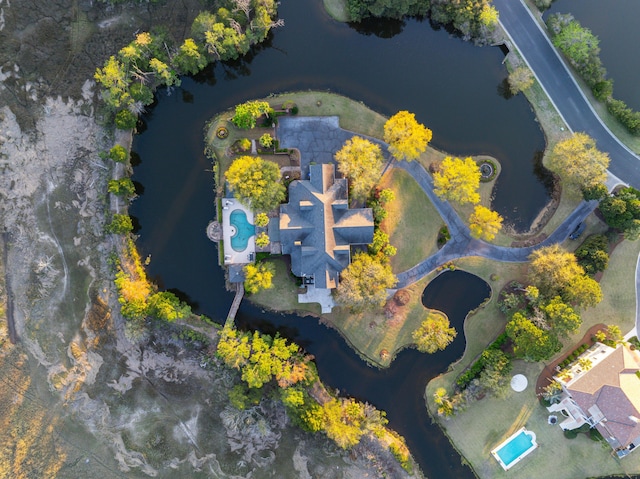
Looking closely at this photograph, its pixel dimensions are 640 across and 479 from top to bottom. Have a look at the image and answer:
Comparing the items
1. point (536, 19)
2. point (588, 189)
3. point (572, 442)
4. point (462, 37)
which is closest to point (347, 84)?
point (462, 37)

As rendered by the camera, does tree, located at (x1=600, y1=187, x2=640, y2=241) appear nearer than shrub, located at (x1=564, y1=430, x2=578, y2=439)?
Yes

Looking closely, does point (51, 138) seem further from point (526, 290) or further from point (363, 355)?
point (526, 290)

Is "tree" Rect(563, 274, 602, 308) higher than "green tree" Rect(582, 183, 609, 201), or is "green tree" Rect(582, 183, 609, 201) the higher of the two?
"green tree" Rect(582, 183, 609, 201)

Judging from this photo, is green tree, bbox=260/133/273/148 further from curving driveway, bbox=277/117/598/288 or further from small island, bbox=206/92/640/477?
curving driveway, bbox=277/117/598/288

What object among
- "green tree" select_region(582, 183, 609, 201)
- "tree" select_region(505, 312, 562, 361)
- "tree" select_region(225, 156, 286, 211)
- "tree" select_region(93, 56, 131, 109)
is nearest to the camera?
"tree" select_region(225, 156, 286, 211)

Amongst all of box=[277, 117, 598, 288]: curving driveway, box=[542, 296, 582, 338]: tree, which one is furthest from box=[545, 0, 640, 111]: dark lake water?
box=[542, 296, 582, 338]: tree

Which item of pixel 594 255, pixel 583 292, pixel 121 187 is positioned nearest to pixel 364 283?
pixel 583 292

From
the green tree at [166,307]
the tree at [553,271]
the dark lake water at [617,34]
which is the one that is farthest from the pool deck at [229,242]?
the dark lake water at [617,34]
